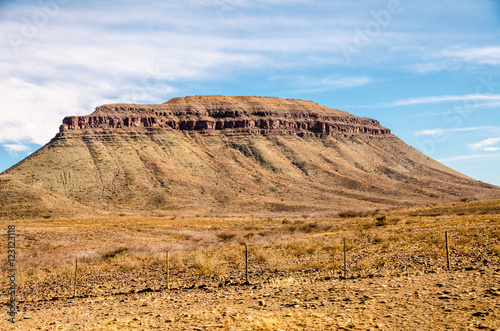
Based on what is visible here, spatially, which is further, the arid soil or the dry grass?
the dry grass

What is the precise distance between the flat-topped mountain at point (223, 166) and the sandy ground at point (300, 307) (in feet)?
233

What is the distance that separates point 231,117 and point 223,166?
36.9 m

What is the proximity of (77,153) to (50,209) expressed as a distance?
1512 inches

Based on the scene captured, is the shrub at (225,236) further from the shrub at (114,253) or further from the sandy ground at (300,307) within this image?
the sandy ground at (300,307)

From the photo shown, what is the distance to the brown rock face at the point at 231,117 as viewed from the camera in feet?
465

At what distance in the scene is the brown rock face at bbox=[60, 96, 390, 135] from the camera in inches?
5581

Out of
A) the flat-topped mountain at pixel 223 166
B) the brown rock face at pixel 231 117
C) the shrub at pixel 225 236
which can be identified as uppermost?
the brown rock face at pixel 231 117

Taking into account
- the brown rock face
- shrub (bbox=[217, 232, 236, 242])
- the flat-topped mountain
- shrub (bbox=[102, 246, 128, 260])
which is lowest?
shrub (bbox=[102, 246, 128, 260])

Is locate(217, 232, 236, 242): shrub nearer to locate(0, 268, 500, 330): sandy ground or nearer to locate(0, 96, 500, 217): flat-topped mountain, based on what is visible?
locate(0, 268, 500, 330): sandy ground

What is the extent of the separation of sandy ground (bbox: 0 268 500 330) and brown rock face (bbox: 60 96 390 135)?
131 metres

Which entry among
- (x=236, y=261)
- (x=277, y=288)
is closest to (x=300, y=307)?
(x=277, y=288)

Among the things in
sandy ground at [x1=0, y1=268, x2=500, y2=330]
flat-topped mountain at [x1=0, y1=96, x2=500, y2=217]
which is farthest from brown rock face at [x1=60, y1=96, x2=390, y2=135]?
sandy ground at [x1=0, y1=268, x2=500, y2=330]

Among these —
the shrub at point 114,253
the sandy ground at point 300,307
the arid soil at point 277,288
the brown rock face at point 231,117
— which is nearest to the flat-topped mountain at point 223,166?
the brown rock face at point 231,117

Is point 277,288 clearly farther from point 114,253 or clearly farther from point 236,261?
point 114,253
